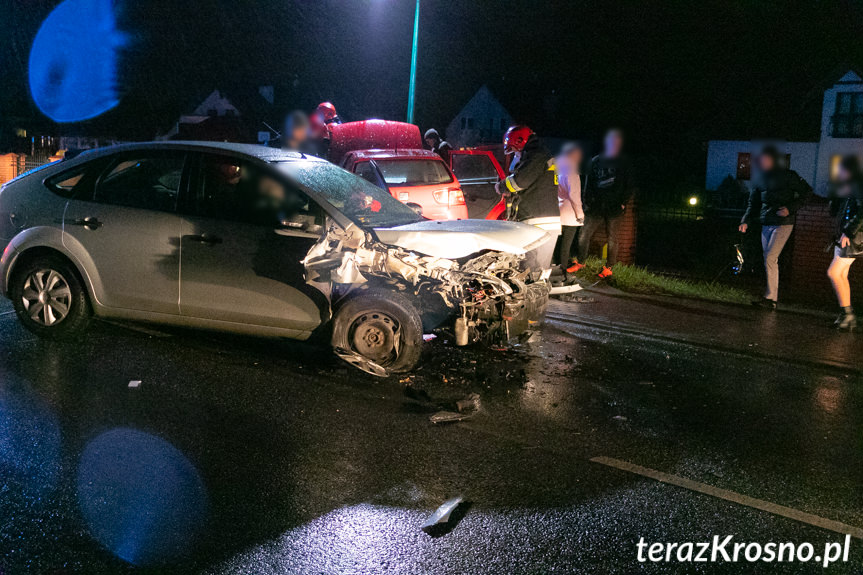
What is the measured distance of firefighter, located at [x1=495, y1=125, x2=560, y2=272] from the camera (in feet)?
30.3

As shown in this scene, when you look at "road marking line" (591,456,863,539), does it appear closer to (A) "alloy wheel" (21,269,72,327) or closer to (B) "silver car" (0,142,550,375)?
(B) "silver car" (0,142,550,375)

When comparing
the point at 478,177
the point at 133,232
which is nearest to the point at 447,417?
the point at 133,232

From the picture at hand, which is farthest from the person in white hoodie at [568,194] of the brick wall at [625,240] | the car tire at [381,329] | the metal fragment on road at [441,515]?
the metal fragment on road at [441,515]

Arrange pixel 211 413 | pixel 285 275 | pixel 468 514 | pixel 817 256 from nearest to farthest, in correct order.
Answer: pixel 468 514
pixel 211 413
pixel 285 275
pixel 817 256

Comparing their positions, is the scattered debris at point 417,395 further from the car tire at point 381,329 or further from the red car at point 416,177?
the red car at point 416,177

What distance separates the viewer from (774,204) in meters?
9.37

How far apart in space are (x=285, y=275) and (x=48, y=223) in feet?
6.84

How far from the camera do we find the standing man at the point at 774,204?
9.30 m

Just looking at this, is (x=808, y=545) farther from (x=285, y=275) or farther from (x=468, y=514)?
(x=285, y=275)

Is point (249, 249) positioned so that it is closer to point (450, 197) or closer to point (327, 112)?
point (450, 197)

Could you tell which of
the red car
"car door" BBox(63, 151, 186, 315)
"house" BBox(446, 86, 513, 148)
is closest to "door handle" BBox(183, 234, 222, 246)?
"car door" BBox(63, 151, 186, 315)

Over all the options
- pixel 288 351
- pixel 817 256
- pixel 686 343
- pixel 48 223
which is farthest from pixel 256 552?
pixel 817 256

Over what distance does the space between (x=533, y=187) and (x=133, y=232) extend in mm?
4845

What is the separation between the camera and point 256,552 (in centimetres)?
344
